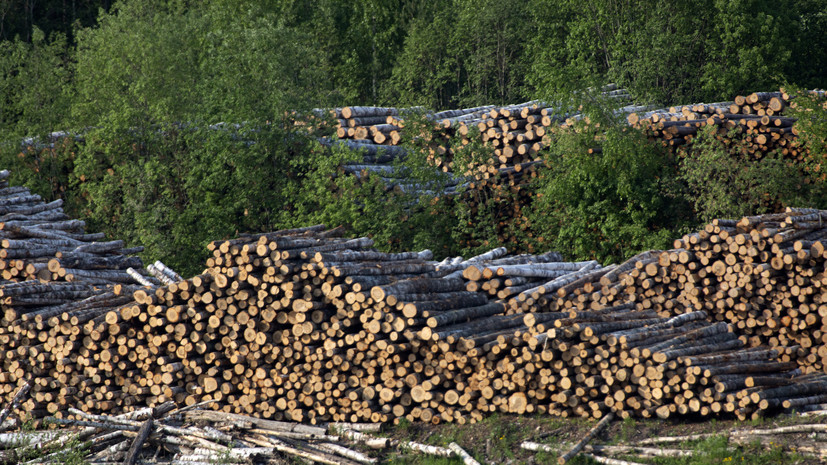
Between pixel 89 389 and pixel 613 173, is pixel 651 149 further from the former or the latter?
pixel 89 389

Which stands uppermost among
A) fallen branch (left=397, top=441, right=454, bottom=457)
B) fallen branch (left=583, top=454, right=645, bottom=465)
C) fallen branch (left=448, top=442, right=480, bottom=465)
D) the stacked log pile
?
the stacked log pile

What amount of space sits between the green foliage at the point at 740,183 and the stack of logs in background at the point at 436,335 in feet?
12.6

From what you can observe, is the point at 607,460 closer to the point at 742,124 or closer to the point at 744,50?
the point at 742,124

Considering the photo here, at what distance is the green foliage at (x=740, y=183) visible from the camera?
52.5 ft

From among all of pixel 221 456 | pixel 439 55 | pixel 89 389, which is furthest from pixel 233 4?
pixel 221 456

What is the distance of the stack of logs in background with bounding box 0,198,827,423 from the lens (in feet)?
32.0

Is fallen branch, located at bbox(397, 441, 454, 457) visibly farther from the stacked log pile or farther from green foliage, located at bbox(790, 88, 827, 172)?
green foliage, located at bbox(790, 88, 827, 172)

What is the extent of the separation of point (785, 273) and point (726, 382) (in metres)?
2.85

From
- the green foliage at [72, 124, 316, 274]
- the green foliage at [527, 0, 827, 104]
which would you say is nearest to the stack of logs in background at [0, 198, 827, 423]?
the green foliage at [72, 124, 316, 274]

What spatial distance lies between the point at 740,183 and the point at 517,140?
4.83 metres

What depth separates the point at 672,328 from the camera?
34.9 feet

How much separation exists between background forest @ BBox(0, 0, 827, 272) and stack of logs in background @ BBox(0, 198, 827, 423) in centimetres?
475

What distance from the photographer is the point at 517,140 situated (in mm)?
18891

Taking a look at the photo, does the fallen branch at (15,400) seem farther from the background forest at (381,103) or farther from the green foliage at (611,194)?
the green foliage at (611,194)
